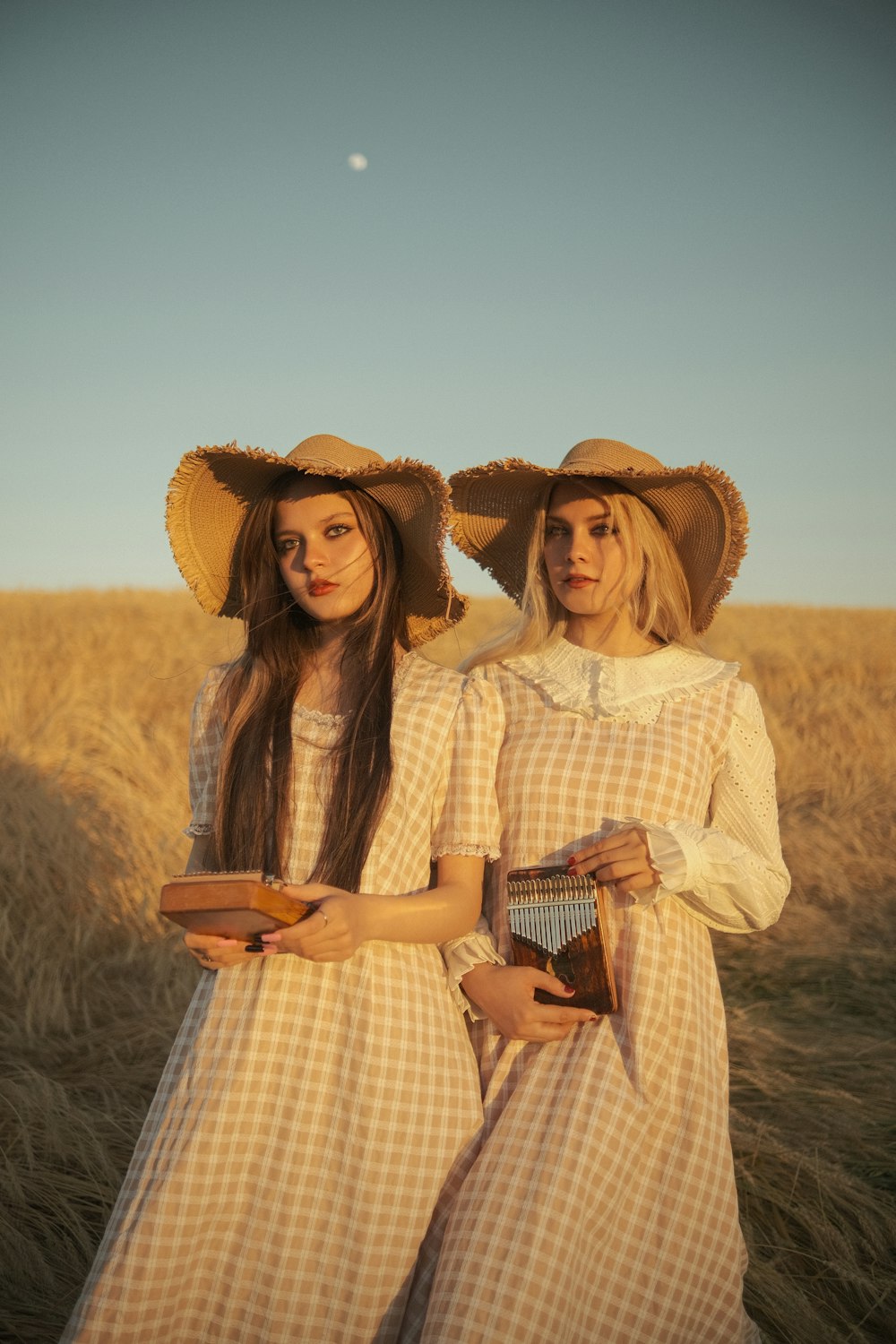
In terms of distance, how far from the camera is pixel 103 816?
20.2 ft

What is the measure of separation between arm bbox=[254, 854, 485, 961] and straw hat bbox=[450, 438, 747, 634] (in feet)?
3.57

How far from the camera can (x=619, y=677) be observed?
119 inches

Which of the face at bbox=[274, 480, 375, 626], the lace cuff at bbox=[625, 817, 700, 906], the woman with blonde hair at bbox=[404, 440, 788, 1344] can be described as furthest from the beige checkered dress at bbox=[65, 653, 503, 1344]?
the face at bbox=[274, 480, 375, 626]

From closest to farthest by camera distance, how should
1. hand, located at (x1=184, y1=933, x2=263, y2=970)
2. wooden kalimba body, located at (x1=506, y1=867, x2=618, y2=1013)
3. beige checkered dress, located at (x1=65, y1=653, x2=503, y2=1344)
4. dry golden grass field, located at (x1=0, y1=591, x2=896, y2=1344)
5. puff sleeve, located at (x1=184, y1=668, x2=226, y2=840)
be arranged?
beige checkered dress, located at (x1=65, y1=653, x2=503, y2=1344) → hand, located at (x1=184, y1=933, x2=263, y2=970) → wooden kalimba body, located at (x1=506, y1=867, x2=618, y2=1013) → puff sleeve, located at (x1=184, y1=668, x2=226, y2=840) → dry golden grass field, located at (x1=0, y1=591, x2=896, y2=1344)

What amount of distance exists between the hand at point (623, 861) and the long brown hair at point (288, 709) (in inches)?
19.9

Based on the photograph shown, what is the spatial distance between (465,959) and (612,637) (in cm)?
104

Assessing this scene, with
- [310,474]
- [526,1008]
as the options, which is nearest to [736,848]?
[526,1008]

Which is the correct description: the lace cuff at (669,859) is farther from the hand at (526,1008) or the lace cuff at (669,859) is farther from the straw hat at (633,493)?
the straw hat at (633,493)

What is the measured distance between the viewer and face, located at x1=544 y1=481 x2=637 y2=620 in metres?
3.08

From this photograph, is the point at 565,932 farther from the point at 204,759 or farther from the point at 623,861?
the point at 204,759

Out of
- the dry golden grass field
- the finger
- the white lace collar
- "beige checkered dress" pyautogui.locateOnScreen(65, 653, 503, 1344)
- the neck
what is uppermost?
the neck

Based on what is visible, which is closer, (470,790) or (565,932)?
(565,932)

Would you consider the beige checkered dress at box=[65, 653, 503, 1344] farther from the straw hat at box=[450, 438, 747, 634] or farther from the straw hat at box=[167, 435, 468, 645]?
the straw hat at box=[450, 438, 747, 634]

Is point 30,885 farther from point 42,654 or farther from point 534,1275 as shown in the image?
point 42,654
